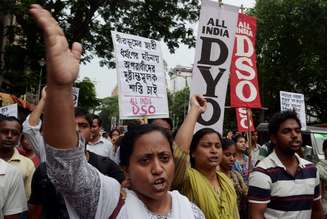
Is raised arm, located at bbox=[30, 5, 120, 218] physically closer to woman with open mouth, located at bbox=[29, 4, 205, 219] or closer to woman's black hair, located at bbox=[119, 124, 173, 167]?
woman with open mouth, located at bbox=[29, 4, 205, 219]

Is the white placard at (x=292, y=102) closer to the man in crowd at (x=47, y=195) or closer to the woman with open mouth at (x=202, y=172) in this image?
the woman with open mouth at (x=202, y=172)

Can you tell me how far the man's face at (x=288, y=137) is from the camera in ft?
10.3

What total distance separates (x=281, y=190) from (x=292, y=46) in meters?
22.3

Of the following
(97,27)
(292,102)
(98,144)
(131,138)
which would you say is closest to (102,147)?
(98,144)

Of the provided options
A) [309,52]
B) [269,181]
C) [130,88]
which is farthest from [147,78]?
[309,52]

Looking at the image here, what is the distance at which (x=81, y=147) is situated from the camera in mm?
1452

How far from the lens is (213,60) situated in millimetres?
3965

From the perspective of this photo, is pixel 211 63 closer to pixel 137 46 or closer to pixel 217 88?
pixel 217 88

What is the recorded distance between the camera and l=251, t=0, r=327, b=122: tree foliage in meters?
22.4

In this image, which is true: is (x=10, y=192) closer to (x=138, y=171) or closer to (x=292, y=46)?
(x=138, y=171)

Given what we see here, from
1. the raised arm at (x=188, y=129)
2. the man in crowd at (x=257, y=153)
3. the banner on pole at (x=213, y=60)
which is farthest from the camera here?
the man in crowd at (x=257, y=153)

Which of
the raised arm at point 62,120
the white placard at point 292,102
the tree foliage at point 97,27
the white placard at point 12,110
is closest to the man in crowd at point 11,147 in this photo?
the white placard at point 12,110

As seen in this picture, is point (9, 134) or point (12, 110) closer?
point (9, 134)

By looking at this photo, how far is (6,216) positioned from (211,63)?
200cm
